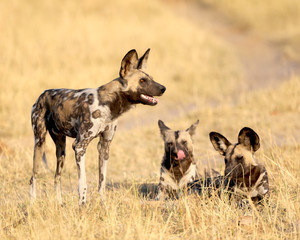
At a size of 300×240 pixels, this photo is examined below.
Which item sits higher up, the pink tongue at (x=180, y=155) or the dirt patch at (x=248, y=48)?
the dirt patch at (x=248, y=48)

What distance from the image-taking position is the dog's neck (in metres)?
5.00

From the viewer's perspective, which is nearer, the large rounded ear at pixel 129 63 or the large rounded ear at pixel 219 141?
the large rounded ear at pixel 129 63

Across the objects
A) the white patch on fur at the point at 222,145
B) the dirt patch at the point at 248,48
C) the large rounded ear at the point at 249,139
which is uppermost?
the dirt patch at the point at 248,48

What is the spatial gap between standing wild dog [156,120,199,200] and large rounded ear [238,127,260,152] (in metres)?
0.80

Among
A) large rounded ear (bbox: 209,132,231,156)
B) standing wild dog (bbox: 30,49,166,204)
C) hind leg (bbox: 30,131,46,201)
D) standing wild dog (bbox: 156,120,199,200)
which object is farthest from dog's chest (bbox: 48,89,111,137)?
large rounded ear (bbox: 209,132,231,156)

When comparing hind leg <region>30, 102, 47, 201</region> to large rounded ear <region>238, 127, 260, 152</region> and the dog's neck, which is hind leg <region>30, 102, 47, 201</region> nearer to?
the dog's neck

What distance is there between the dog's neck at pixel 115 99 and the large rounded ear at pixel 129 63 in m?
0.12

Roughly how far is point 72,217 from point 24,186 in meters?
2.38

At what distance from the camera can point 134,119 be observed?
37.4 feet

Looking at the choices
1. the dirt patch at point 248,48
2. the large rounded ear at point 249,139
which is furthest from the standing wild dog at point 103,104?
the dirt patch at point 248,48

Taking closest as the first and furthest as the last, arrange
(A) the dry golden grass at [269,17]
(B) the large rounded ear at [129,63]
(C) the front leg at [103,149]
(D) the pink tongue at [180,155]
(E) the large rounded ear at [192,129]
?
1. (B) the large rounded ear at [129,63]
2. (C) the front leg at [103,149]
3. (D) the pink tongue at [180,155]
4. (E) the large rounded ear at [192,129]
5. (A) the dry golden grass at [269,17]

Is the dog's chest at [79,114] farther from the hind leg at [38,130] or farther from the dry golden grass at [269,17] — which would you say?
the dry golden grass at [269,17]

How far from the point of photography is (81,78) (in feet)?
42.7

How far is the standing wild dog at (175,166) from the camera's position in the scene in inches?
221
